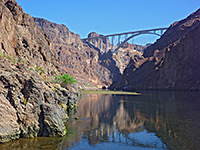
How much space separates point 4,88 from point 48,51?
81.1 m

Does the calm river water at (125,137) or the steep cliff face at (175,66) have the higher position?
the steep cliff face at (175,66)

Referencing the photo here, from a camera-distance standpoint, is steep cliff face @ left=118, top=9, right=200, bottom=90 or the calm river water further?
steep cliff face @ left=118, top=9, right=200, bottom=90

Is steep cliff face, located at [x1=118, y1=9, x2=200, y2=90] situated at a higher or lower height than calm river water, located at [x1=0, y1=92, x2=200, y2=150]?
higher

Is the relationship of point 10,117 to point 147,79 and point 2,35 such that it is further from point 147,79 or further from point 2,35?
point 147,79

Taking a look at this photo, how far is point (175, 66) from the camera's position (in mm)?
149125

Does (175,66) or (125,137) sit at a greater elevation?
(175,66)

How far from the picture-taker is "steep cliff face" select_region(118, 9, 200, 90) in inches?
5300

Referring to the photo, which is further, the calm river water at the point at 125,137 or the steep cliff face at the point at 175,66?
the steep cliff face at the point at 175,66

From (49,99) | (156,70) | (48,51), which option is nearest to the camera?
Result: (49,99)

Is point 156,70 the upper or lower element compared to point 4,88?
upper

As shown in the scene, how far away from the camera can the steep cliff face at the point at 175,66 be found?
13462cm

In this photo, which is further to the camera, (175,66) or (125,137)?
(175,66)

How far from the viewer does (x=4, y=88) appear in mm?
22906

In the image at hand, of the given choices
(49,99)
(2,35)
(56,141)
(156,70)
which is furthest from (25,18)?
(156,70)
